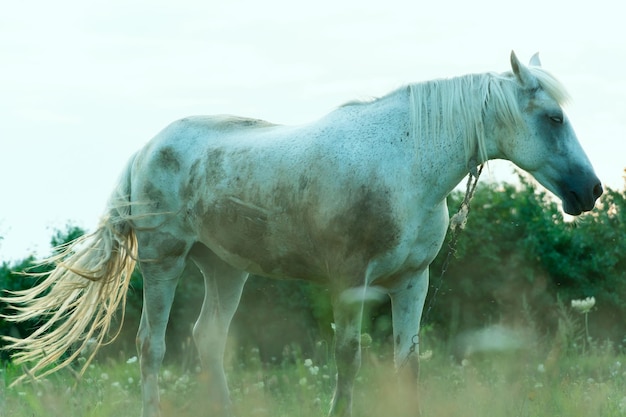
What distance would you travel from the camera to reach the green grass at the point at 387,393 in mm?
5984

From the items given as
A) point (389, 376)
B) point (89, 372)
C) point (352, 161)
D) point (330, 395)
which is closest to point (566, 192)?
point (352, 161)

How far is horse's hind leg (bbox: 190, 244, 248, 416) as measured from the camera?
22.6 feet

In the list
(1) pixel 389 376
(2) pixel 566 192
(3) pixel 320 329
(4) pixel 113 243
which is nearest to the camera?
(2) pixel 566 192

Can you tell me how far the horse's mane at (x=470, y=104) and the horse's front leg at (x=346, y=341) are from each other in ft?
3.73

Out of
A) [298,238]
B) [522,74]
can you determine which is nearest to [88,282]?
[298,238]

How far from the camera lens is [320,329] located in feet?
32.4

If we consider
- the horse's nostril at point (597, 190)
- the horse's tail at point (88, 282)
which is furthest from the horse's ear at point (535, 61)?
the horse's tail at point (88, 282)

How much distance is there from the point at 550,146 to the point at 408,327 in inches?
59.8

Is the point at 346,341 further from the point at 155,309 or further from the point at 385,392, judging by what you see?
the point at 155,309

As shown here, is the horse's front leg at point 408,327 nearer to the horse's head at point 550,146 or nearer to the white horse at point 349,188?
the white horse at point 349,188

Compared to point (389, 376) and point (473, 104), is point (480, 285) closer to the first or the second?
point (389, 376)

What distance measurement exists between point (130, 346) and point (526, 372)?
17.9 feet

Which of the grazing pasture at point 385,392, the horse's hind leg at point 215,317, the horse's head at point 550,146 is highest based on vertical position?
the horse's head at point 550,146

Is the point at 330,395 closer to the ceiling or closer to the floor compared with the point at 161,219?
closer to the floor
